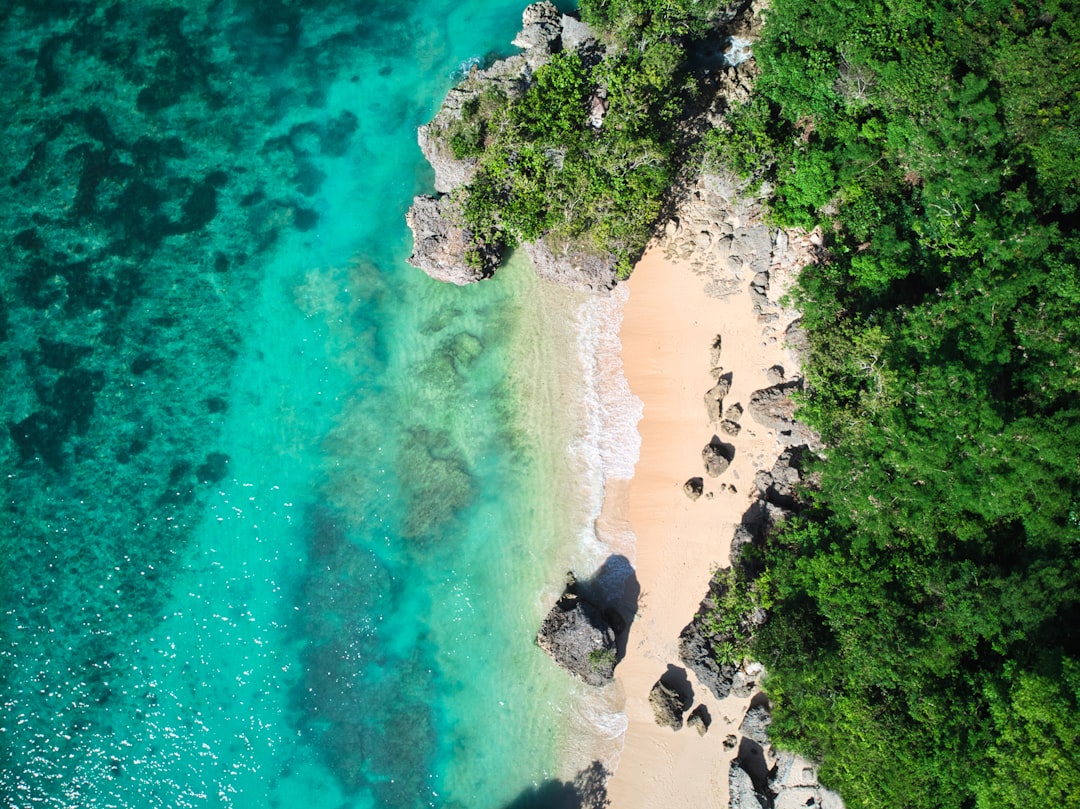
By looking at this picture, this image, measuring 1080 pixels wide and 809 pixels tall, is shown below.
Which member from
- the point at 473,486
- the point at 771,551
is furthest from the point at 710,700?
the point at 473,486

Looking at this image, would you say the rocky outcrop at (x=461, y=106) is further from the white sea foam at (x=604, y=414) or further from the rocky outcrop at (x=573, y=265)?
the white sea foam at (x=604, y=414)

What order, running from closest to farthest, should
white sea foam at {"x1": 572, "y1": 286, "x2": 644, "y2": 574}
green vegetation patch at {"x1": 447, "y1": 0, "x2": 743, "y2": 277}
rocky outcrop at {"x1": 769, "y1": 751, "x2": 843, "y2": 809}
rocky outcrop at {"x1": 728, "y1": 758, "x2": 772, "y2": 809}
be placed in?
green vegetation patch at {"x1": 447, "y1": 0, "x2": 743, "y2": 277} < rocky outcrop at {"x1": 728, "y1": 758, "x2": 772, "y2": 809} < rocky outcrop at {"x1": 769, "y1": 751, "x2": 843, "y2": 809} < white sea foam at {"x1": 572, "y1": 286, "x2": 644, "y2": 574}

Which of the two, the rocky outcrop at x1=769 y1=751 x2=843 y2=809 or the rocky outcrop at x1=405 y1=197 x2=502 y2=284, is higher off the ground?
the rocky outcrop at x1=405 y1=197 x2=502 y2=284

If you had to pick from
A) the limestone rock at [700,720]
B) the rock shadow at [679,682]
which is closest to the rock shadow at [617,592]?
the rock shadow at [679,682]

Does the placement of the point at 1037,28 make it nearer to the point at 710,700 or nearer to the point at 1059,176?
the point at 1059,176

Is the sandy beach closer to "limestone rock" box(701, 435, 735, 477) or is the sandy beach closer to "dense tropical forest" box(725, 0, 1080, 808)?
"limestone rock" box(701, 435, 735, 477)

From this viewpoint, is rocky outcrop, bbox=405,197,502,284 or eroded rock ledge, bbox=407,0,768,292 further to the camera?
rocky outcrop, bbox=405,197,502,284

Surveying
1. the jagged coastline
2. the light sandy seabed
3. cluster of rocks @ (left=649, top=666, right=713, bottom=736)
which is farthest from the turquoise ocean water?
cluster of rocks @ (left=649, top=666, right=713, bottom=736)
